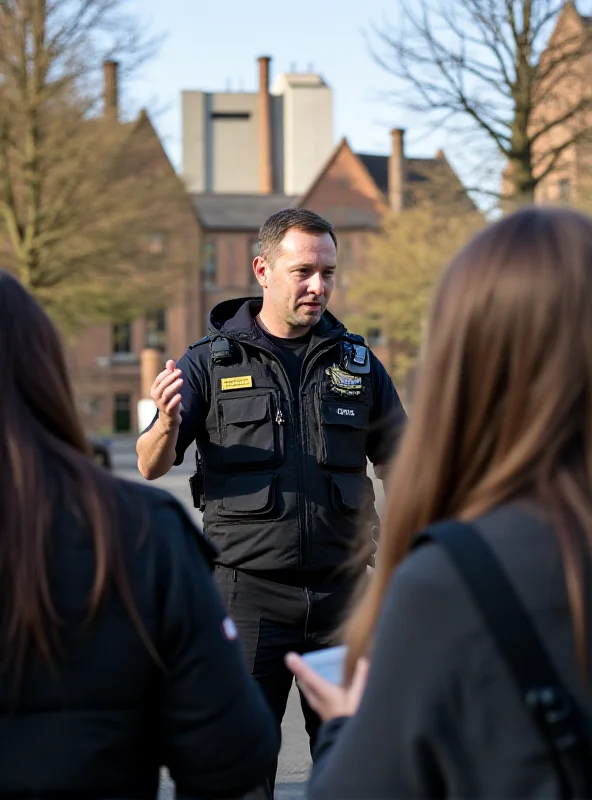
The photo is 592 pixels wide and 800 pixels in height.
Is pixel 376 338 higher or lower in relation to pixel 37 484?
higher

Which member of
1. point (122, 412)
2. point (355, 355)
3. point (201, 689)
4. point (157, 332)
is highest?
point (157, 332)

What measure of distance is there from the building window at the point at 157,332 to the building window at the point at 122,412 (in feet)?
9.98

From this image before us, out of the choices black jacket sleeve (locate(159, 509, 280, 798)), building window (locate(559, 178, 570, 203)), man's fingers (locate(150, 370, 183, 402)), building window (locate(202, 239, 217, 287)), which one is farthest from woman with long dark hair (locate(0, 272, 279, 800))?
building window (locate(202, 239, 217, 287))

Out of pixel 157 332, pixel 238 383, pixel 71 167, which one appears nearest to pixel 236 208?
pixel 157 332

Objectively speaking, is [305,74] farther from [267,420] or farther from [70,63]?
[267,420]

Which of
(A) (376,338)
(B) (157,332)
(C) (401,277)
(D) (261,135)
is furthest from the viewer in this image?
(D) (261,135)

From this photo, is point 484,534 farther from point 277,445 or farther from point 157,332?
point 157,332

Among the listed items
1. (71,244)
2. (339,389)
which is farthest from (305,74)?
(339,389)

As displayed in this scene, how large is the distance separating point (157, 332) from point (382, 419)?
5313 cm

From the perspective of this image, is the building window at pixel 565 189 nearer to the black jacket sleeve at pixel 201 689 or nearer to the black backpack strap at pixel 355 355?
the black backpack strap at pixel 355 355

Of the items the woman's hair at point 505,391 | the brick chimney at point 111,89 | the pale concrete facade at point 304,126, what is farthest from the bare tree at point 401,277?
the woman's hair at point 505,391

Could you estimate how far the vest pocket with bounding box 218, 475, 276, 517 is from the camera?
3760 millimetres

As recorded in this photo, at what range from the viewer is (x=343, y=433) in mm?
3922

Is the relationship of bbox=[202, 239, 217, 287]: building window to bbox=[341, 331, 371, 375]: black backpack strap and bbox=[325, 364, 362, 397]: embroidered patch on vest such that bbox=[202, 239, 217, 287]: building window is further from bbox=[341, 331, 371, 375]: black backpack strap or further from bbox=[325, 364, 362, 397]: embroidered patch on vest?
bbox=[325, 364, 362, 397]: embroidered patch on vest
